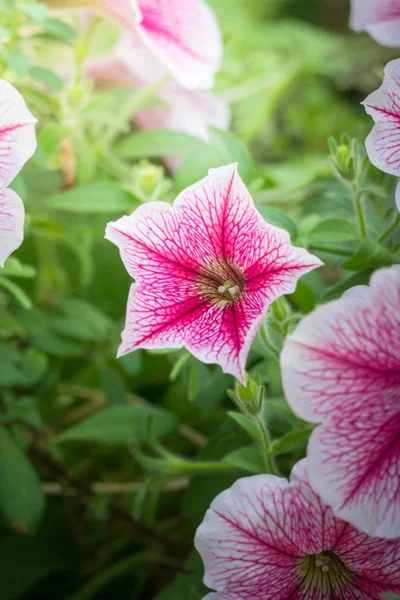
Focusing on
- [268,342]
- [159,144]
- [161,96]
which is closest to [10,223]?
[268,342]

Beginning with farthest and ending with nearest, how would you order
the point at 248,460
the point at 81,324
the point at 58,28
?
1. the point at 81,324
2. the point at 58,28
3. the point at 248,460

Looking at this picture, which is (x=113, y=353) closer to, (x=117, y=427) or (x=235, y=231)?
(x=117, y=427)

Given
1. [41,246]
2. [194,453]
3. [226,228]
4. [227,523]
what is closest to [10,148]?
[226,228]

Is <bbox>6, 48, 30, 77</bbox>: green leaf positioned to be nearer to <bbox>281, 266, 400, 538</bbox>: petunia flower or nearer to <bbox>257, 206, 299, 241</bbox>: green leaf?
<bbox>257, 206, 299, 241</bbox>: green leaf

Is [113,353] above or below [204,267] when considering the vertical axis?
below

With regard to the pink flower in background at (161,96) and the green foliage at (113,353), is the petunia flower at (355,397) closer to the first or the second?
the green foliage at (113,353)

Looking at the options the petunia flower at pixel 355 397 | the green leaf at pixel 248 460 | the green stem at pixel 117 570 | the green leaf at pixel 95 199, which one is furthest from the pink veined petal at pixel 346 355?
the green stem at pixel 117 570
